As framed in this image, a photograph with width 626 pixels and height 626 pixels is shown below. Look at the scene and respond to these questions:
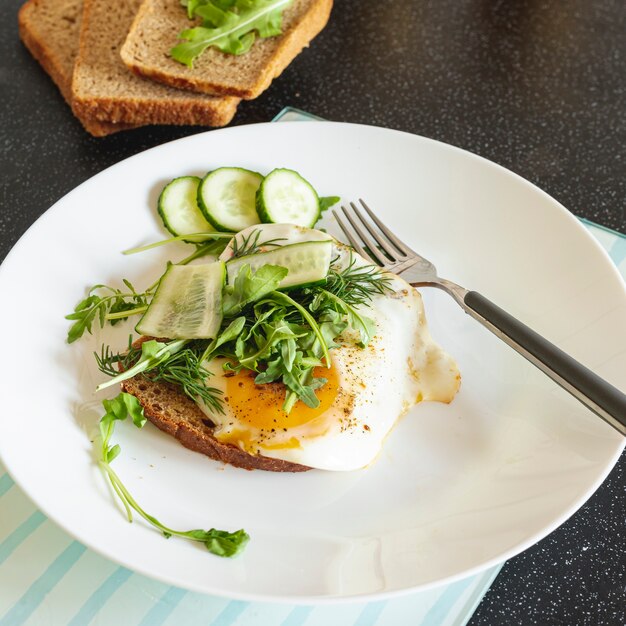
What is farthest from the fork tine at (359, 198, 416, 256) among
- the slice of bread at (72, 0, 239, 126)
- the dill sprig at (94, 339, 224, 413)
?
the slice of bread at (72, 0, 239, 126)

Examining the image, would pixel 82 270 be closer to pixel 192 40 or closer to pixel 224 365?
pixel 224 365

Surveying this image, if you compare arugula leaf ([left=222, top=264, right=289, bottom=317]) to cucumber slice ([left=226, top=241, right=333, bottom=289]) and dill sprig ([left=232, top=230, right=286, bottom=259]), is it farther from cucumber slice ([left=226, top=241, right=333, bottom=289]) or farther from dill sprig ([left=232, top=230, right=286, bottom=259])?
dill sprig ([left=232, top=230, right=286, bottom=259])

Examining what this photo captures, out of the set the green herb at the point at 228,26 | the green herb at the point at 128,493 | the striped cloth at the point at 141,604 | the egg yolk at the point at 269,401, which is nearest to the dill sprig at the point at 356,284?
the egg yolk at the point at 269,401

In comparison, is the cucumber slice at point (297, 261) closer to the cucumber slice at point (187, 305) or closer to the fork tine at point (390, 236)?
the cucumber slice at point (187, 305)

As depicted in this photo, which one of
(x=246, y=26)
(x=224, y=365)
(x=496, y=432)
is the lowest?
(x=496, y=432)

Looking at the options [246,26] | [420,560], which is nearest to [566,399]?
[420,560]
